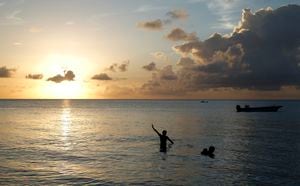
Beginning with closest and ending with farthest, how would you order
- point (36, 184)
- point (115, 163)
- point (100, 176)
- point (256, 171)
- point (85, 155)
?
point (36, 184) < point (100, 176) < point (256, 171) < point (115, 163) < point (85, 155)

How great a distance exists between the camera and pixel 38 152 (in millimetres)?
45938

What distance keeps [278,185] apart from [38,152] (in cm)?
2931

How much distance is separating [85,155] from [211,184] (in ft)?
63.7

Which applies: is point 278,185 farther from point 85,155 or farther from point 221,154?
point 85,155

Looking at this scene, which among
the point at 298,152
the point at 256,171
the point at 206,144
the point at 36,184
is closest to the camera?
the point at 36,184

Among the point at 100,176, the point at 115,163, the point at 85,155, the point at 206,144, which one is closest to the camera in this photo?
the point at 100,176

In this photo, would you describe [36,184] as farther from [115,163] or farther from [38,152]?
[38,152]

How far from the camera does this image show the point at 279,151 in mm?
48406

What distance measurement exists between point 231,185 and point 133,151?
1966cm

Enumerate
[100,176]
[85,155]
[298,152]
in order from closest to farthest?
[100,176] < [85,155] < [298,152]

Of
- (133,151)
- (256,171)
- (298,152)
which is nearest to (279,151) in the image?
(298,152)

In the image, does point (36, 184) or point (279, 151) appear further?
point (279, 151)

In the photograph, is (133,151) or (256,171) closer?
(256,171)

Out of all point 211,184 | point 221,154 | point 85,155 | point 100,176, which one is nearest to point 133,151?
point 85,155
